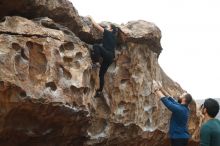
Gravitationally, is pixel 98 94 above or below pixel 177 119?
below

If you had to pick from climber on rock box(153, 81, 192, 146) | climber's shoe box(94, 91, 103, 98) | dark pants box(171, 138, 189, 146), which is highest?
climber on rock box(153, 81, 192, 146)

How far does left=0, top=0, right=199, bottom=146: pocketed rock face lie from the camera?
11.6m

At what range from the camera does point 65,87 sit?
1237 cm

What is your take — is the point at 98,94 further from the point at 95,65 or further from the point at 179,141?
the point at 179,141

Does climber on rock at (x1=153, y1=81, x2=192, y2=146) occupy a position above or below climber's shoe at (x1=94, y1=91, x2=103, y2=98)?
above

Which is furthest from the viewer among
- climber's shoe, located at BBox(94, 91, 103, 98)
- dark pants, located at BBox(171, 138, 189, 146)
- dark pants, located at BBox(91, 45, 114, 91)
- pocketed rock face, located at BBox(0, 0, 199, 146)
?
climber's shoe, located at BBox(94, 91, 103, 98)

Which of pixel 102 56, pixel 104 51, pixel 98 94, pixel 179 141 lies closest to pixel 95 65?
pixel 102 56

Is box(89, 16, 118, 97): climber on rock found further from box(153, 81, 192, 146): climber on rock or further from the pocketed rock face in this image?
box(153, 81, 192, 146): climber on rock

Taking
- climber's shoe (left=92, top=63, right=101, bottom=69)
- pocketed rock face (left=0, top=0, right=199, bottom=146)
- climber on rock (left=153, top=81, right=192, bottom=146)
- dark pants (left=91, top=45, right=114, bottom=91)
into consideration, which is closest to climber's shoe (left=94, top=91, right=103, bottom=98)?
pocketed rock face (left=0, top=0, right=199, bottom=146)

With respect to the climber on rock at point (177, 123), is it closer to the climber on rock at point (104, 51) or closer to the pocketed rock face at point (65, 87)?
the pocketed rock face at point (65, 87)

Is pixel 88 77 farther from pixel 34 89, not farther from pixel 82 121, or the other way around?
pixel 34 89

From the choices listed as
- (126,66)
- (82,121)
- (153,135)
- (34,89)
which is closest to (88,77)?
(82,121)

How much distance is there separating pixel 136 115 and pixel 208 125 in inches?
359

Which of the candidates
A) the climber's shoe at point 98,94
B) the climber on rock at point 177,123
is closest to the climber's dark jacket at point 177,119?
the climber on rock at point 177,123
